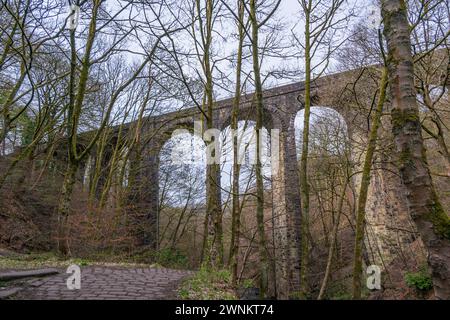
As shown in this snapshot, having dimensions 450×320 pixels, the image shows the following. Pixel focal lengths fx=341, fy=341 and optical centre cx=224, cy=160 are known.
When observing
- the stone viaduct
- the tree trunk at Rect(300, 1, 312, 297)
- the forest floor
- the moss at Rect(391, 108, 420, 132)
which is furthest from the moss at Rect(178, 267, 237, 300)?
the stone viaduct

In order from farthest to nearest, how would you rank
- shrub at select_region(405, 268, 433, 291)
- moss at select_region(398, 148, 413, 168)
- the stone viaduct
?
the stone viaduct < shrub at select_region(405, 268, 433, 291) < moss at select_region(398, 148, 413, 168)

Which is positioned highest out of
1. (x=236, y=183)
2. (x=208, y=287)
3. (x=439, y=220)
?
(x=236, y=183)

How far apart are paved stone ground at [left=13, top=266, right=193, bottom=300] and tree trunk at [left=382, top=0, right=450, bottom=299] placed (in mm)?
2626

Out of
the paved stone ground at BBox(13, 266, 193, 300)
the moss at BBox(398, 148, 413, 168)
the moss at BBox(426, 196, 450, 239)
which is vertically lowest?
the paved stone ground at BBox(13, 266, 193, 300)

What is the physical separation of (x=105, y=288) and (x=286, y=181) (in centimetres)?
932

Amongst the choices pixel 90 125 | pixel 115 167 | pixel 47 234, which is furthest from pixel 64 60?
pixel 47 234

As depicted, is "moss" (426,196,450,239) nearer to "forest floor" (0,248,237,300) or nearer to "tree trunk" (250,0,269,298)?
"forest floor" (0,248,237,300)

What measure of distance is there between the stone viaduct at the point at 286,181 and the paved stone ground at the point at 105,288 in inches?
179

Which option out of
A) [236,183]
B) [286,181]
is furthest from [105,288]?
[286,181]

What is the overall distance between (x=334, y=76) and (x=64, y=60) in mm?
8271

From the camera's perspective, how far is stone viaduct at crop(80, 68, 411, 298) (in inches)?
385

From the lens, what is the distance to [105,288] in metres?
4.12

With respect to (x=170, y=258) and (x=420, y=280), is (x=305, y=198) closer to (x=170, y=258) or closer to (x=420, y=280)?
(x=420, y=280)
